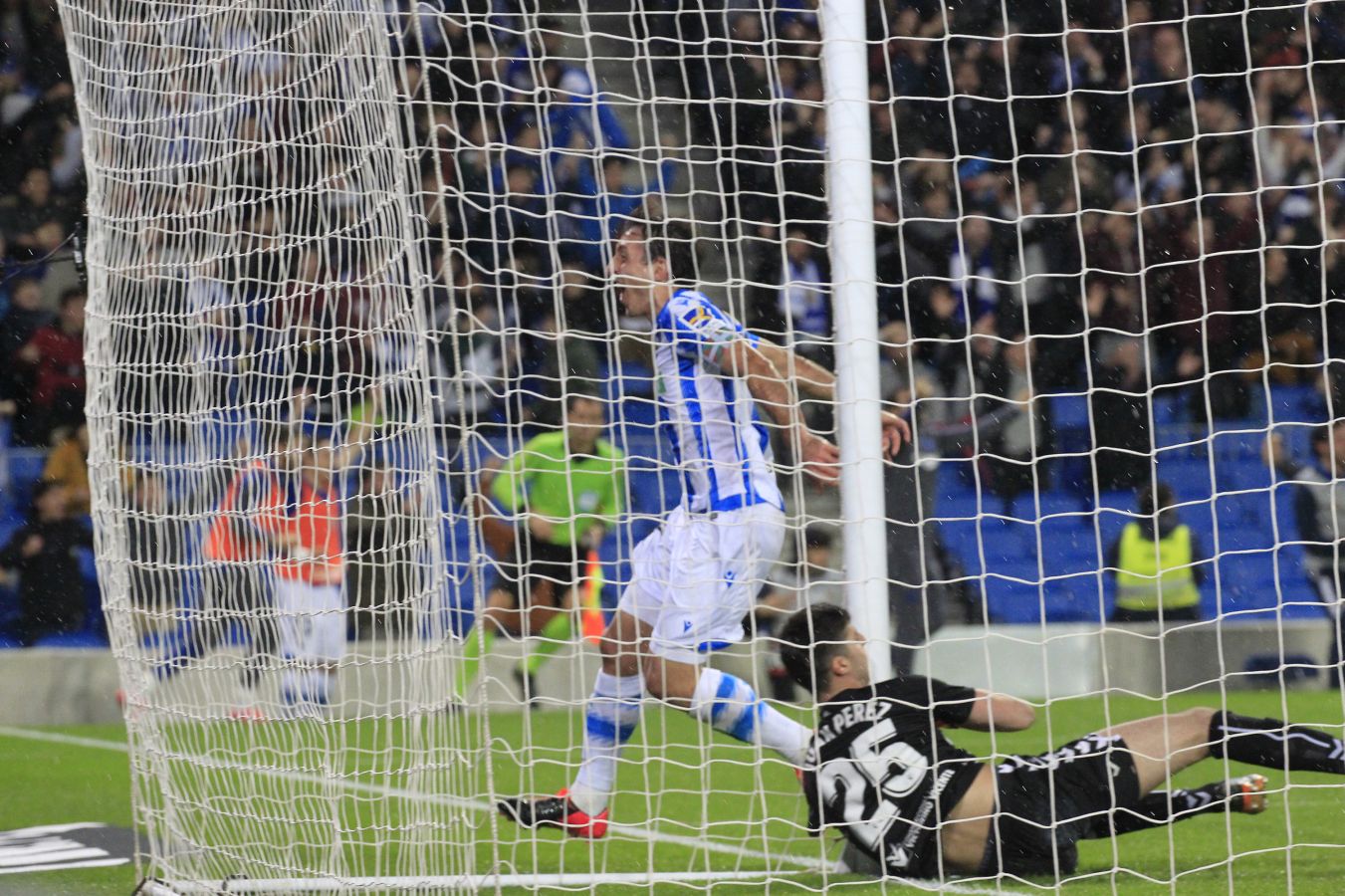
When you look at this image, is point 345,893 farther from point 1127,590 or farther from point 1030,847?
point 1127,590

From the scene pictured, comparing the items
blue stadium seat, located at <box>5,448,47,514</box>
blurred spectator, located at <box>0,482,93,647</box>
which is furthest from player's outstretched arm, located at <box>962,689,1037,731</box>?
blue stadium seat, located at <box>5,448,47,514</box>

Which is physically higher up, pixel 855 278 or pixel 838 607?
pixel 855 278

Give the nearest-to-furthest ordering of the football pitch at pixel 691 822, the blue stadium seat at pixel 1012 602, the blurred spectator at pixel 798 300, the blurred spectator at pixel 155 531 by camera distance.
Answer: the football pitch at pixel 691 822 → the blurred spectator at pixel 155 531 → the blurred spectator at pixel 798 300 → the blue stadium seat at pixel 1012 602

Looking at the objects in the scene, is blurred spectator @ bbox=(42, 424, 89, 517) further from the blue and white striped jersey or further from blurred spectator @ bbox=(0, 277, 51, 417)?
the blue and white striped jersey

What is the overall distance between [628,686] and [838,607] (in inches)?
27.9

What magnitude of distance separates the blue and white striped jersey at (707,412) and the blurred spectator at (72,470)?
7.05 meters

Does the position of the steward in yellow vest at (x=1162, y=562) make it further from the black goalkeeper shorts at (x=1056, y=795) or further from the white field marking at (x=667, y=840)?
the black goalkeeper shorts at (x=1056, y=795)

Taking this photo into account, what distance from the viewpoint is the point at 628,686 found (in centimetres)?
482

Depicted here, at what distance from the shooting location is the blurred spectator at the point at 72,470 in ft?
35.3

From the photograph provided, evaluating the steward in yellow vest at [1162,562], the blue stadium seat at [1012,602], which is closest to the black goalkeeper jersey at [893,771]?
the blue stadium seat at [1012,602]

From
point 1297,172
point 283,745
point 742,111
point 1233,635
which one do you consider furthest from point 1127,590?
point 283,745

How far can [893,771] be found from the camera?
426cm

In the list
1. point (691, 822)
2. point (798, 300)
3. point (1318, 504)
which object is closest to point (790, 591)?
point (798, 300)

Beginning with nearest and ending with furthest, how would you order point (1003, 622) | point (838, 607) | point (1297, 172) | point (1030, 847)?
1. point (1030, 847)
2. point (838, 607)
3. point (1297, 172)
4. point (1003, 622)
